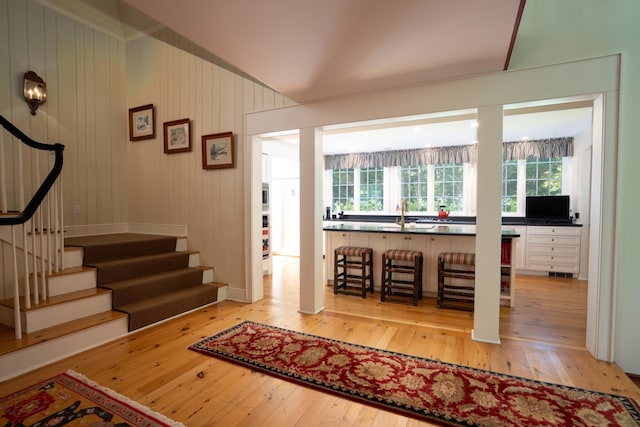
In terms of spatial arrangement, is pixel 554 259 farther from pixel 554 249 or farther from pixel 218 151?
pixel 218 151

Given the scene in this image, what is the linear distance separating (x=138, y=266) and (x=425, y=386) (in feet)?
10.5

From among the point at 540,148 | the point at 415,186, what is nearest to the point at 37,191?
the point at 415,186

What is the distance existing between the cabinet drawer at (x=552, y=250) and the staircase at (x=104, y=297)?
5.16m

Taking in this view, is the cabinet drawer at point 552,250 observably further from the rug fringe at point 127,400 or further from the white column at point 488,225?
the rug fringe at point 127,400

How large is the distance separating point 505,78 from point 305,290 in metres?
2.81

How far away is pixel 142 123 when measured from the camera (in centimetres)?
473

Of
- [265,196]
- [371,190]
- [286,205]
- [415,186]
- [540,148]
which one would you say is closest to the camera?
[265,196]

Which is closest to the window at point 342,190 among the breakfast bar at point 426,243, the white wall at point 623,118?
the breakfast bar at point 426,243

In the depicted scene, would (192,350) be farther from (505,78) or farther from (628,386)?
(505,78)

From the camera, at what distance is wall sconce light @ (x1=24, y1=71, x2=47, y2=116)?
148 inches

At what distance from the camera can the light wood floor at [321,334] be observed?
75.0 inches

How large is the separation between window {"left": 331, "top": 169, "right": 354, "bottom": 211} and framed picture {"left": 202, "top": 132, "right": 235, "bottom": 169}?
4366 millimetres

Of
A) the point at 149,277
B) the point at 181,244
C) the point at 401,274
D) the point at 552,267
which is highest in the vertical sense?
the point at 181,244

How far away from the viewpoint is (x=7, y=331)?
260cm
